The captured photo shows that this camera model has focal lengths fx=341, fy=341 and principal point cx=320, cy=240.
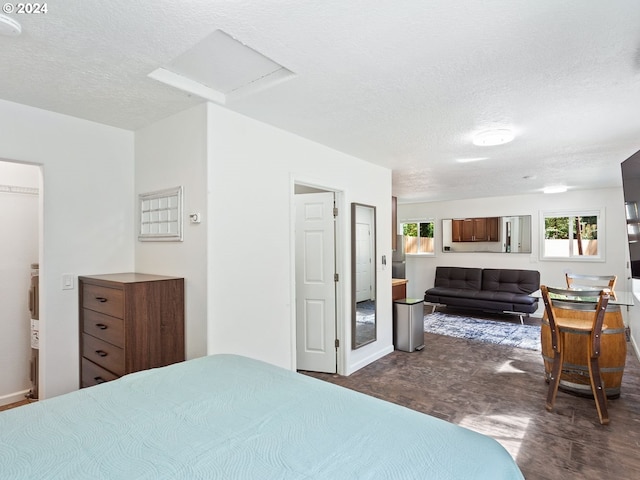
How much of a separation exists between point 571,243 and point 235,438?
7135 millimetres

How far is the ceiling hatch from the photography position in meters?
1.70

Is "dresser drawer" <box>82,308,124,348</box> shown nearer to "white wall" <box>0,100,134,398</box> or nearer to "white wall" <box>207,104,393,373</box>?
"white wall" <box>0,100,134,398</box>

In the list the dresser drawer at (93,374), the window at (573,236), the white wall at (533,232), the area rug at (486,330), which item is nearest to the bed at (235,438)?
the dresser drawer at (93,374)

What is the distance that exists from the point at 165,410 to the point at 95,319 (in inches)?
62.1

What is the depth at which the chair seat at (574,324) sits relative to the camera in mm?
2742

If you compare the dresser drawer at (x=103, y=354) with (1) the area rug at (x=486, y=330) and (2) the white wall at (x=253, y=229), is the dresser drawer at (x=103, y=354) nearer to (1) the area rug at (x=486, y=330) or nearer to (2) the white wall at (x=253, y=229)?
(2) the white wall at (x=253, y=229)

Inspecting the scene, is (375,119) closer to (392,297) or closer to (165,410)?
(165,410)

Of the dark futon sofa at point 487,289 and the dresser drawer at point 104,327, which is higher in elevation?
the dresser drawer at point 104,327

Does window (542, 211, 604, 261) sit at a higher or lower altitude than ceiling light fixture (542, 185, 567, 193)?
lower

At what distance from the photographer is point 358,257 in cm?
382

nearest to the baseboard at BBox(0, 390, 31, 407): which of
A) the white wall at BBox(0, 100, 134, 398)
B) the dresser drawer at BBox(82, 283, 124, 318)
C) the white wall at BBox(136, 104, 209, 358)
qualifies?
the white wall at BBox(0, 100, 134, 398)

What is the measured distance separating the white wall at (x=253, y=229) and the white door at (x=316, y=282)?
454 mm

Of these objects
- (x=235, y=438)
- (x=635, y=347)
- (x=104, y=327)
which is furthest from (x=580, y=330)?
(x=104, y=327)

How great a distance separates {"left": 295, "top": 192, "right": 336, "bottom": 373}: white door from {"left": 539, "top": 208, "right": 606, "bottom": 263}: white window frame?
4931mm
